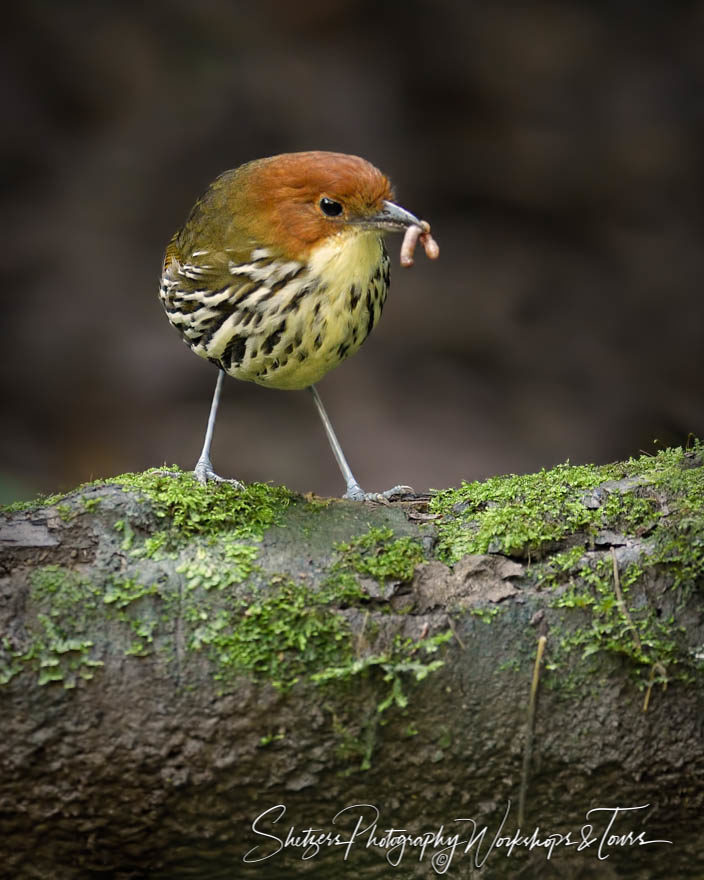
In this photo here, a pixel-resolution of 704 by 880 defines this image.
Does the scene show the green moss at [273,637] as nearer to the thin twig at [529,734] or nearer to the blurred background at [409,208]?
the thin twig at [529,734]

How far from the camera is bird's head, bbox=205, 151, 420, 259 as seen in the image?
9.91 ft

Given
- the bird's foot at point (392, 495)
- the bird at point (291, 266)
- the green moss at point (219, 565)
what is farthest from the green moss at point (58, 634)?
A: the bird's foot at point (392, 495)

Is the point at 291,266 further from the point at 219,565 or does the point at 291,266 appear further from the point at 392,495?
the point at 219,565

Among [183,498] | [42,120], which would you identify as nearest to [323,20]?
[42,120]

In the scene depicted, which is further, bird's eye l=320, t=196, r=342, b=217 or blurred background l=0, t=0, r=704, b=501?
blurred background l=0, t=0, r=704, b=501

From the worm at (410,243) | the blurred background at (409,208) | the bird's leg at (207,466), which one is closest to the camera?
the worm at (410,243)

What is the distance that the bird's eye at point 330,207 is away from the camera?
→ 10.0 feet

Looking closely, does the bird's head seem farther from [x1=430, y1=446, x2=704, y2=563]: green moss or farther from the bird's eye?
[x1=430, y1=446, x2=704, y2=563]: green moss

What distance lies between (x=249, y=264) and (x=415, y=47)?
9.61 ft

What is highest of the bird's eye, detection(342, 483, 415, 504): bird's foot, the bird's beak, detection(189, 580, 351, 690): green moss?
the bird's eye

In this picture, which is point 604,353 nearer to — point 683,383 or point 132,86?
point 683,383

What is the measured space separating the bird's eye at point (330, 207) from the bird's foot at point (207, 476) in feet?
2.66

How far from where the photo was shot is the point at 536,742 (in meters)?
2.51

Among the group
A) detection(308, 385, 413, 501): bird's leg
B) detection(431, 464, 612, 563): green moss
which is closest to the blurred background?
detection(308, 385, 413, 501): bird's leg
